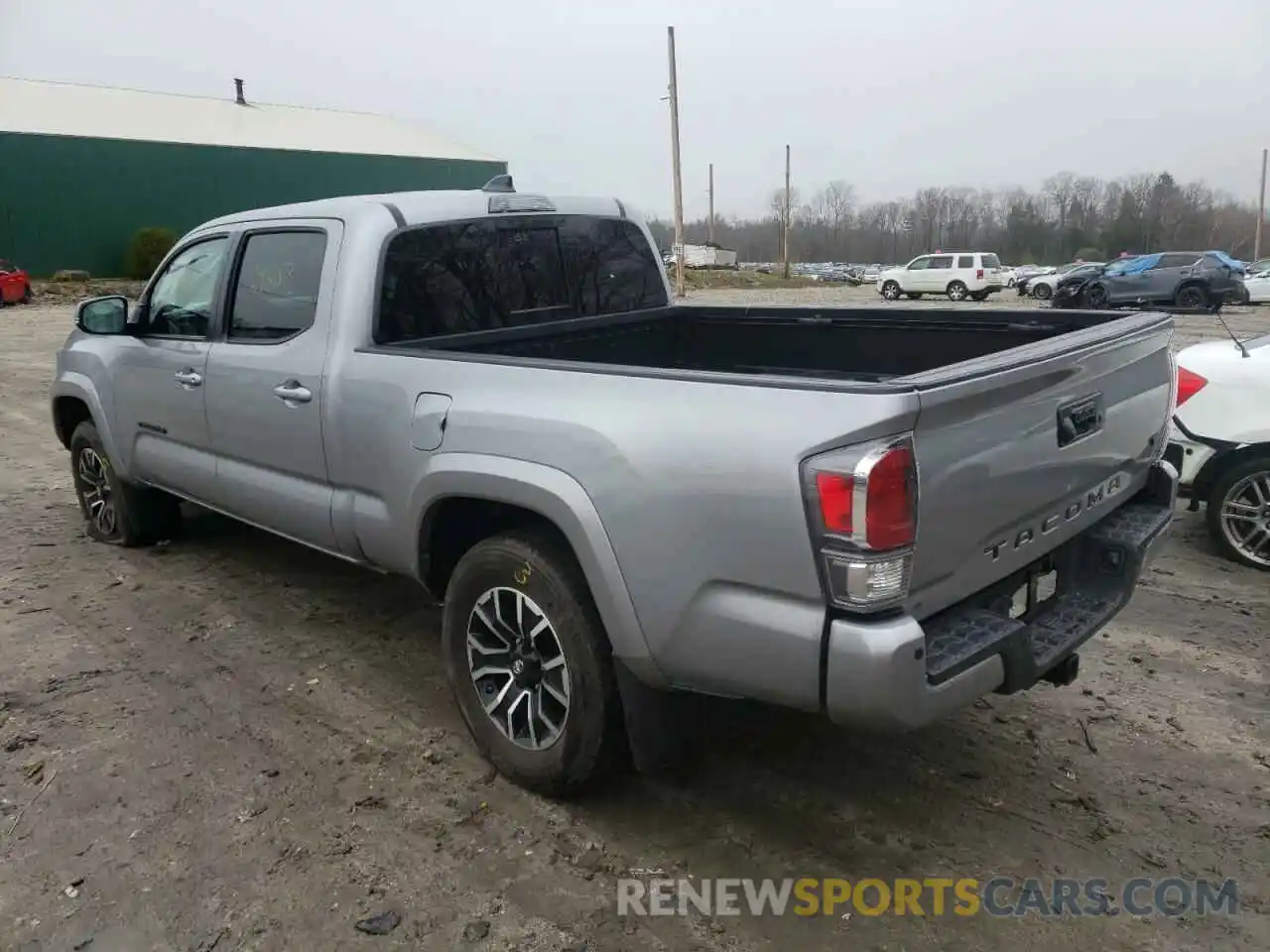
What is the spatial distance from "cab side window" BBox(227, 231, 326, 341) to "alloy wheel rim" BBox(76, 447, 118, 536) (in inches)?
81.1

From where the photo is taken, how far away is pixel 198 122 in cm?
4678

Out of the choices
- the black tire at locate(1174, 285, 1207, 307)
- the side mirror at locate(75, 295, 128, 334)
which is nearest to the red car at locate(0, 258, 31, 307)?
the side mirror at locate(75, 295, 128, 334)

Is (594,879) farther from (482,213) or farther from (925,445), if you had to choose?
(482,213)

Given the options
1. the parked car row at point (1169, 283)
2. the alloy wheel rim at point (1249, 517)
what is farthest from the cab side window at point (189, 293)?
the parked car row at point (1169, 283)

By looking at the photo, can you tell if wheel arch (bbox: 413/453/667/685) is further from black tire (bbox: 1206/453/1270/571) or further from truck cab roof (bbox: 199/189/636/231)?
black tire (bbox: 1206/453/1270/571)

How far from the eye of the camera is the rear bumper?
7.71 feet

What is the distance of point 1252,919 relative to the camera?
2.65 metres

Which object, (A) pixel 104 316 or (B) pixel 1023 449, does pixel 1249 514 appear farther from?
(A) pixel 104 316

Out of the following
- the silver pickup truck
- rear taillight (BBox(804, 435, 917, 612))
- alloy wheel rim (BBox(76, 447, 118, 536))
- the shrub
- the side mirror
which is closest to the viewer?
rear taillight (BBox(804, 435, 917, 612))

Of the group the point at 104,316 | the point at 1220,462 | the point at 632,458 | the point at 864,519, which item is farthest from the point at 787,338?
the point at 104,316

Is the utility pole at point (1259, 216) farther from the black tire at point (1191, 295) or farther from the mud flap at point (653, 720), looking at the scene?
the mud flap at point (653, 720)

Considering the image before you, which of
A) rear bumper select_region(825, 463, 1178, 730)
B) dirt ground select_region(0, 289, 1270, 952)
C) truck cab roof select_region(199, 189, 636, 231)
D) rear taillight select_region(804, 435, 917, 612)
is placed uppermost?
truck cab roof select_region(199, 189, 636, 231)

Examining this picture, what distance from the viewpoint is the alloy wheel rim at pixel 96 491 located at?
19.5 feet

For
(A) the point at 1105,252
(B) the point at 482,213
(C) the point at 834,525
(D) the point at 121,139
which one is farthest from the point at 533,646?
(A) the point at 1105,252
